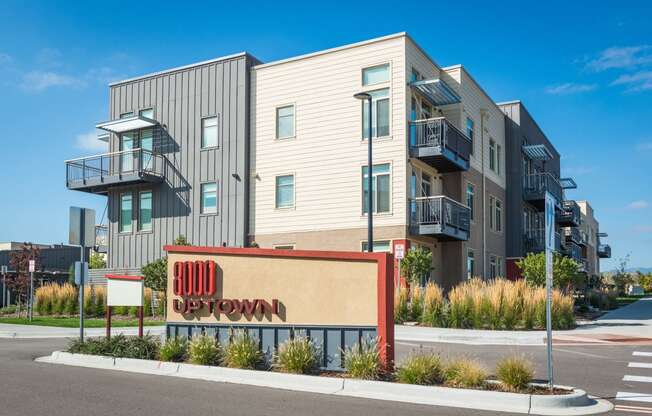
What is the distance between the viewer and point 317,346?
11.4 m

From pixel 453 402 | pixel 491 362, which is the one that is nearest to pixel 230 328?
pixel 453 402

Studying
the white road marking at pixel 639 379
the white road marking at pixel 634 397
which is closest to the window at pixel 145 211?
the white road marking at pixel 639 379

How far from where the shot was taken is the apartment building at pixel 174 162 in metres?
30.0

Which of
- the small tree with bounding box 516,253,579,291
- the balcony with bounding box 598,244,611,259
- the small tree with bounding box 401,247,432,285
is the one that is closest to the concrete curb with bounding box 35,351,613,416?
the small tree with bounding box 401,247,432,285

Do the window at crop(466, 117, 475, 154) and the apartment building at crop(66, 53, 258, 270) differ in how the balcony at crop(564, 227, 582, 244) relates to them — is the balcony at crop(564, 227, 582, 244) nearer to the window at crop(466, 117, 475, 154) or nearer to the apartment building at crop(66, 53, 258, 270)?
the window at crop(466, 117, 475, 154)

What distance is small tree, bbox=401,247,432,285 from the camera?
78.4 feet

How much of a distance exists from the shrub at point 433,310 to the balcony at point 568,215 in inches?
1037

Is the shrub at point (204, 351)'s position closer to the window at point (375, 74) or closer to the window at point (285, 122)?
the window at point (375, 74)

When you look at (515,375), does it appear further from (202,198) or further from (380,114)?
(202,198)

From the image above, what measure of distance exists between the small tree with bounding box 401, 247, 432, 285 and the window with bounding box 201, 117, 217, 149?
11086 mm

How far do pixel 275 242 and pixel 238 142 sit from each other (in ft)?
15.2

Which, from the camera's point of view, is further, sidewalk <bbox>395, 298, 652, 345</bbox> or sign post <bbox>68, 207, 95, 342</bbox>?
sidewalk <bbox>395, 298, 652, 345</bbox>

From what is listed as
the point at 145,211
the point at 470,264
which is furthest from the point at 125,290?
the point at 470,264

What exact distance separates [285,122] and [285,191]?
2914 mm
